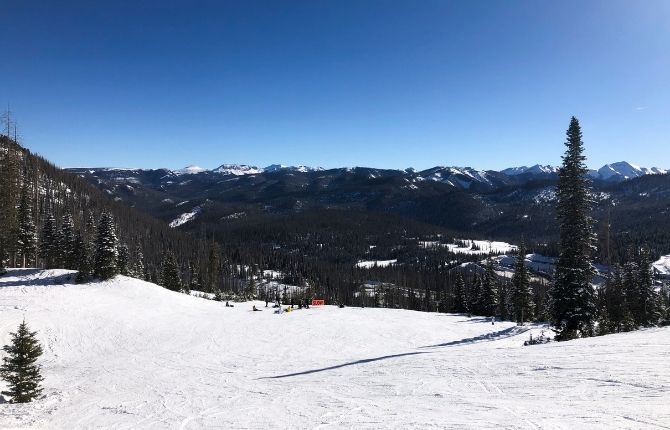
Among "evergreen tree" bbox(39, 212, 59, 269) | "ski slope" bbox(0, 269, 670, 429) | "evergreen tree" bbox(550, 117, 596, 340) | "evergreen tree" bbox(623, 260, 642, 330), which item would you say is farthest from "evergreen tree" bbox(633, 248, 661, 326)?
"evergreen tree" bbox(39, 212, 59, 269)

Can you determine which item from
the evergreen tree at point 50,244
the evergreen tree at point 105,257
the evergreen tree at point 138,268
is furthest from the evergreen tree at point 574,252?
the evergreen tree at point 50,244

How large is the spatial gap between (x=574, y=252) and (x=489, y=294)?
33867 millimetres

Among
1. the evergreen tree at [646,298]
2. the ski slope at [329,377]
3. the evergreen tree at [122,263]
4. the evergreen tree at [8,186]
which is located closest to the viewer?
the ski slope at [329,377]

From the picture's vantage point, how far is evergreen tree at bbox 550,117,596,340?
32.0 m

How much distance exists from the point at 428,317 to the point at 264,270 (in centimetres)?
15181

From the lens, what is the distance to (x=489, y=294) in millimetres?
64688

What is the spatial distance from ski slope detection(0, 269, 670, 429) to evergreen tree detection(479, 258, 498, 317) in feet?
84.9

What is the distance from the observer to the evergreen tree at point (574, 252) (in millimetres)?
31969

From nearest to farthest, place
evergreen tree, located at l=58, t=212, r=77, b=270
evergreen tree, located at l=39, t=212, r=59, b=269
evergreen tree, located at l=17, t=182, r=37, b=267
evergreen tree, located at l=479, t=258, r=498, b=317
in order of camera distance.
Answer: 1. evergreen tree, located at l=17, t=182, r=37, b=267
2. evergreen tree, located at l=479, t=258, r=498, b=317
3. evergreen tree, located at l=58, t=212, r=77, b=270
4. evergreen tree, located at l=39, t=212, r=59, b=269

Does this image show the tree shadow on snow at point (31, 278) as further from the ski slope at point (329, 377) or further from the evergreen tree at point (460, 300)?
the evergreen tree at point (460, 300)

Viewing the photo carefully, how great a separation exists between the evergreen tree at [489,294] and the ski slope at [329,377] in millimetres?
25868

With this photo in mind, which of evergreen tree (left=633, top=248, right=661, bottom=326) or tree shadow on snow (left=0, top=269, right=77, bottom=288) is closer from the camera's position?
evergreen tree (left=633, top=248, right=661, bottom=326)

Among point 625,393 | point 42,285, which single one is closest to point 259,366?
point 625,393

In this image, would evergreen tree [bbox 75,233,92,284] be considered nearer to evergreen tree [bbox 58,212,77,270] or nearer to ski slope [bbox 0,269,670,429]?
evergreen tree [bbox 58,212,77,270]
